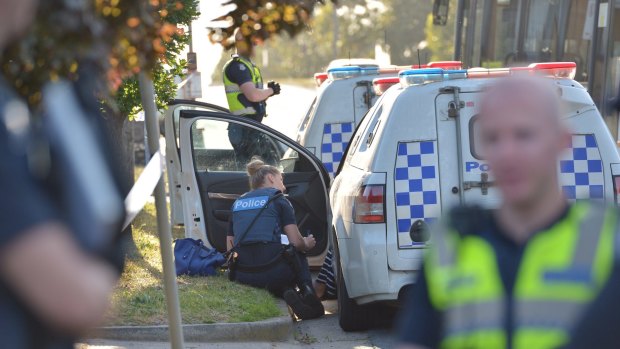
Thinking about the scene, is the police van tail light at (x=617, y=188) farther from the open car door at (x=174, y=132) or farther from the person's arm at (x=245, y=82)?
the person's arm at (x=245, y=82)

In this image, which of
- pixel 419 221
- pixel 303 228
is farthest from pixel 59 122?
pixel 303 228

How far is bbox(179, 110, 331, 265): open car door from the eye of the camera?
9.62m

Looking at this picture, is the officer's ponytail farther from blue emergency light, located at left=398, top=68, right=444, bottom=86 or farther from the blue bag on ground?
blue emergency light, located at left=398, top=68, right=444, bottom=86

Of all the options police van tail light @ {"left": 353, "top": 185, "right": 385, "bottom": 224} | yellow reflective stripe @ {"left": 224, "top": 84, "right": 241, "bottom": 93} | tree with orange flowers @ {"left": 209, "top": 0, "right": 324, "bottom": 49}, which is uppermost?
tree with orange flowers @ {"left": 209, "top": 0, "right": 324, "bottom": 49}

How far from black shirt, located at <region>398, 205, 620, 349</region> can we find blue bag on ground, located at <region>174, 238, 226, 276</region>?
263 inches

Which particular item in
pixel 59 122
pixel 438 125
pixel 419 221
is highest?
pixel 59 122

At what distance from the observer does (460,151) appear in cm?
720

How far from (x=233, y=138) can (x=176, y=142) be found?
0.47 m

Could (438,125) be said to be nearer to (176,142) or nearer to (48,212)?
(176,142)

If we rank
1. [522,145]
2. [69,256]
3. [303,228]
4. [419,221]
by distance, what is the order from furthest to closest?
[303,228]
[419,221]
[522,145]
[69,256]

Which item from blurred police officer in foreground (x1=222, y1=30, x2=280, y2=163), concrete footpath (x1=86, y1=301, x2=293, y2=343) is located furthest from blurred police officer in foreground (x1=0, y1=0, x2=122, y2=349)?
blurred police officer in foreground (x1=222, y1=30, x2=280, y2=163)

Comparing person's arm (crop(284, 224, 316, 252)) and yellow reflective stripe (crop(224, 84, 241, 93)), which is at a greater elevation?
yellow reflective stripe (crop(224, 84, 241, 93))

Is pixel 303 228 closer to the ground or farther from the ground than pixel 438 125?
closer to the ground

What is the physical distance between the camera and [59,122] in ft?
6.85
